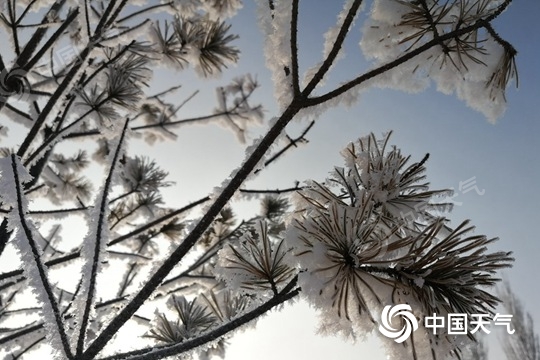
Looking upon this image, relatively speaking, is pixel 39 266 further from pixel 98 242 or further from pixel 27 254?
pixel 98 242

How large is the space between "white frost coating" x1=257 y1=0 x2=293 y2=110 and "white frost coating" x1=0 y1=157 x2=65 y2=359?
2.35 ft

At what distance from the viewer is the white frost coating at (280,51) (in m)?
1.14

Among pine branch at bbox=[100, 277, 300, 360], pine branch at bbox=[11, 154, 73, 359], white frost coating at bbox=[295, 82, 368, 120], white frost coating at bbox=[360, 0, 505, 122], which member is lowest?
pine branch at bbox=[100, 277, 300, 360]

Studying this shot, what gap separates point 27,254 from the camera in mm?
1166

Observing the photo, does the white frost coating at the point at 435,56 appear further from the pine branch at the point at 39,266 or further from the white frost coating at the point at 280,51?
the pine branch at the point at 39,266

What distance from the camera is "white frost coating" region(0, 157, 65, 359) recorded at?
45.2 inches

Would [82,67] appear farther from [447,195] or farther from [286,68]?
[447,195]

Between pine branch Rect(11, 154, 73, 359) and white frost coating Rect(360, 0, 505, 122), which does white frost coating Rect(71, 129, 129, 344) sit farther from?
white frost coating Rect(360, 0, 505, 122)

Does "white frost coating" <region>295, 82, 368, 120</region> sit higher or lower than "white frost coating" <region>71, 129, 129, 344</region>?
higher

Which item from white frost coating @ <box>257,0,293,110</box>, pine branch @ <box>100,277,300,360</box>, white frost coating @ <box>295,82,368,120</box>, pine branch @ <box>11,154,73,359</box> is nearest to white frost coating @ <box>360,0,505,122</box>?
white frost coating @ <box>295,82,368,120</box>

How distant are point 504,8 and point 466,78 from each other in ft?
0.95

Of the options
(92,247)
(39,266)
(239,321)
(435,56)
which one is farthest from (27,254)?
(435,56)

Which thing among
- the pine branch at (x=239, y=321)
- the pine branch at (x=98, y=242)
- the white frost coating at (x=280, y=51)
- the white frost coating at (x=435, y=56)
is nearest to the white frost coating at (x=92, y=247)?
the pine branch at (x=98, y=242)

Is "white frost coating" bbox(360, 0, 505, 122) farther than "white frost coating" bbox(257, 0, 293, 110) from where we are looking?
Yes
